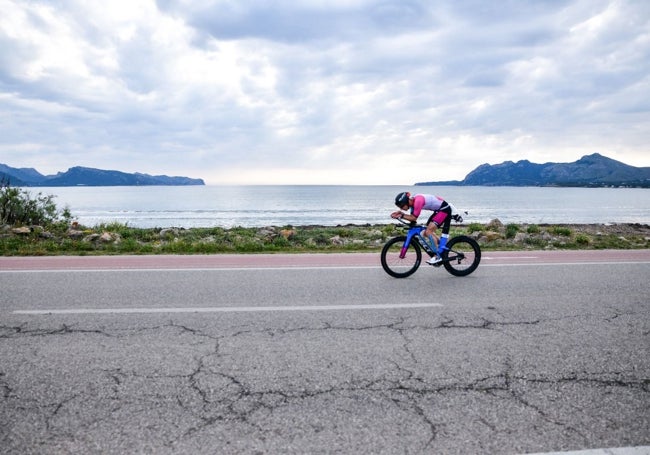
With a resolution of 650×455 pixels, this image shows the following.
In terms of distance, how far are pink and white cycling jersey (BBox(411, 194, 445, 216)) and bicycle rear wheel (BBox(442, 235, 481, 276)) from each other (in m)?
0.76

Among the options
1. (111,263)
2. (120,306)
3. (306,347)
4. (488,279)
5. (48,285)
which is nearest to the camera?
(306,347)

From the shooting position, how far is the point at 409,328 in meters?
4.87

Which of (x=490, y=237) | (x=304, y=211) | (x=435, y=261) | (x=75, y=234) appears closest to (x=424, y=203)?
(x=435, y=261)

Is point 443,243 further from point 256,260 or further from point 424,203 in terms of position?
point 256,260

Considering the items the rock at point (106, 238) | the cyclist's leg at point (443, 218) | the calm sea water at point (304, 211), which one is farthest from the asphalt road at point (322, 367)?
the calm sea water at point (304, 211)

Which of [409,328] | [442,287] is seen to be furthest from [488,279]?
[409,328]

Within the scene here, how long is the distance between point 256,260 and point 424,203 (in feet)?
14.0

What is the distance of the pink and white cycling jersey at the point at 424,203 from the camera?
7.62 m

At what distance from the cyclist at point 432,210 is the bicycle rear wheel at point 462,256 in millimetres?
151

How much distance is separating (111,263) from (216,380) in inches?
278

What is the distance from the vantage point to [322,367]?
3.80 meters

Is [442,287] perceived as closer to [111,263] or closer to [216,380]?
[216,380]

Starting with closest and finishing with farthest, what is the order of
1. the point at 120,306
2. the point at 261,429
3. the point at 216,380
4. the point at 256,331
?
1. the point at 261,429
2. the point at 216,380
3. the point at 256,331
4. the point at 120,306

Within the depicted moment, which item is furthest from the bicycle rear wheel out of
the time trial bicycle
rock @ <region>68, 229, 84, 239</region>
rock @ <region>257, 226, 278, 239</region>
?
rock @ <region>68, 229, 84, 239</region>
